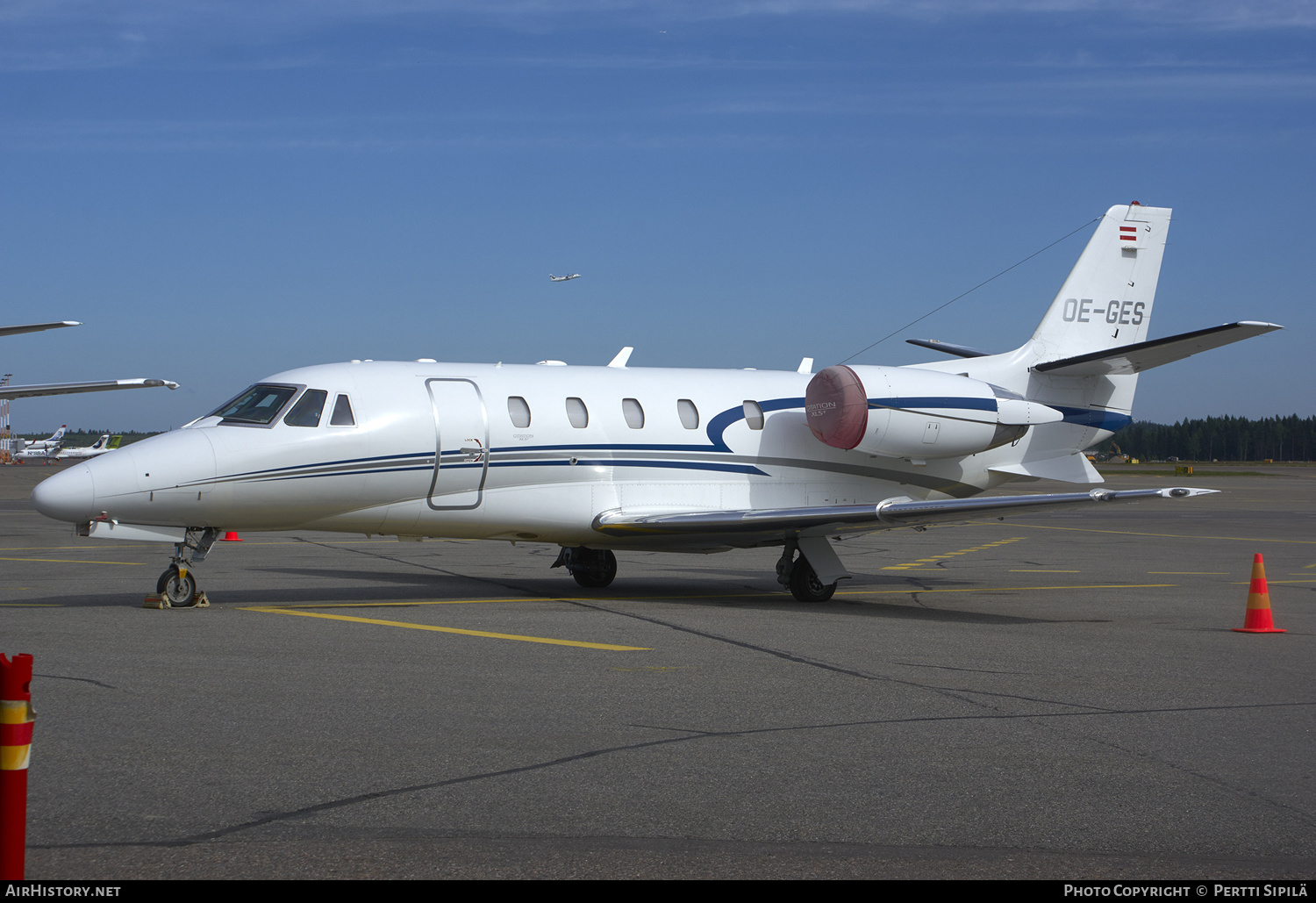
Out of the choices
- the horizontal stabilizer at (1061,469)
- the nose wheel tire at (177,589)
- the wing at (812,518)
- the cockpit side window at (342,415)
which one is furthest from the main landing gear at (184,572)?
the horizontal stabilizer at (1061,469)

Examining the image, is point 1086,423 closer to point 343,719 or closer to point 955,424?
point 955,424

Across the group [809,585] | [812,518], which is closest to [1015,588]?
[809,585]

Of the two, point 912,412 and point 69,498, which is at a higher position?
point 912,412

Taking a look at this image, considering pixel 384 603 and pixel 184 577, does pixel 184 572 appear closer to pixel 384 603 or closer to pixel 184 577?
pixel 184 577

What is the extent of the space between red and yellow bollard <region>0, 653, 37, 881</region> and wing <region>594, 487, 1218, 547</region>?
10.8 metres

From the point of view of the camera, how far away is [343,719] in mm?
7336

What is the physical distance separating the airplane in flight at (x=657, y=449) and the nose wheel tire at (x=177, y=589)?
27mm

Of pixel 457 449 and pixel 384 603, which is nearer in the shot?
pixel 384 603

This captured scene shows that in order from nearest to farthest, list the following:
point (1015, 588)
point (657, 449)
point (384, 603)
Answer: point (384, 603) < point (657, 449) < point (1015, 588)

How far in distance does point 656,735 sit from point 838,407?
8944 mm

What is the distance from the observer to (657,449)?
15062 millimetres

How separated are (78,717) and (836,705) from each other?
4.95m

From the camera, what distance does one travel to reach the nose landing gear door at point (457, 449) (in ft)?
45.1
